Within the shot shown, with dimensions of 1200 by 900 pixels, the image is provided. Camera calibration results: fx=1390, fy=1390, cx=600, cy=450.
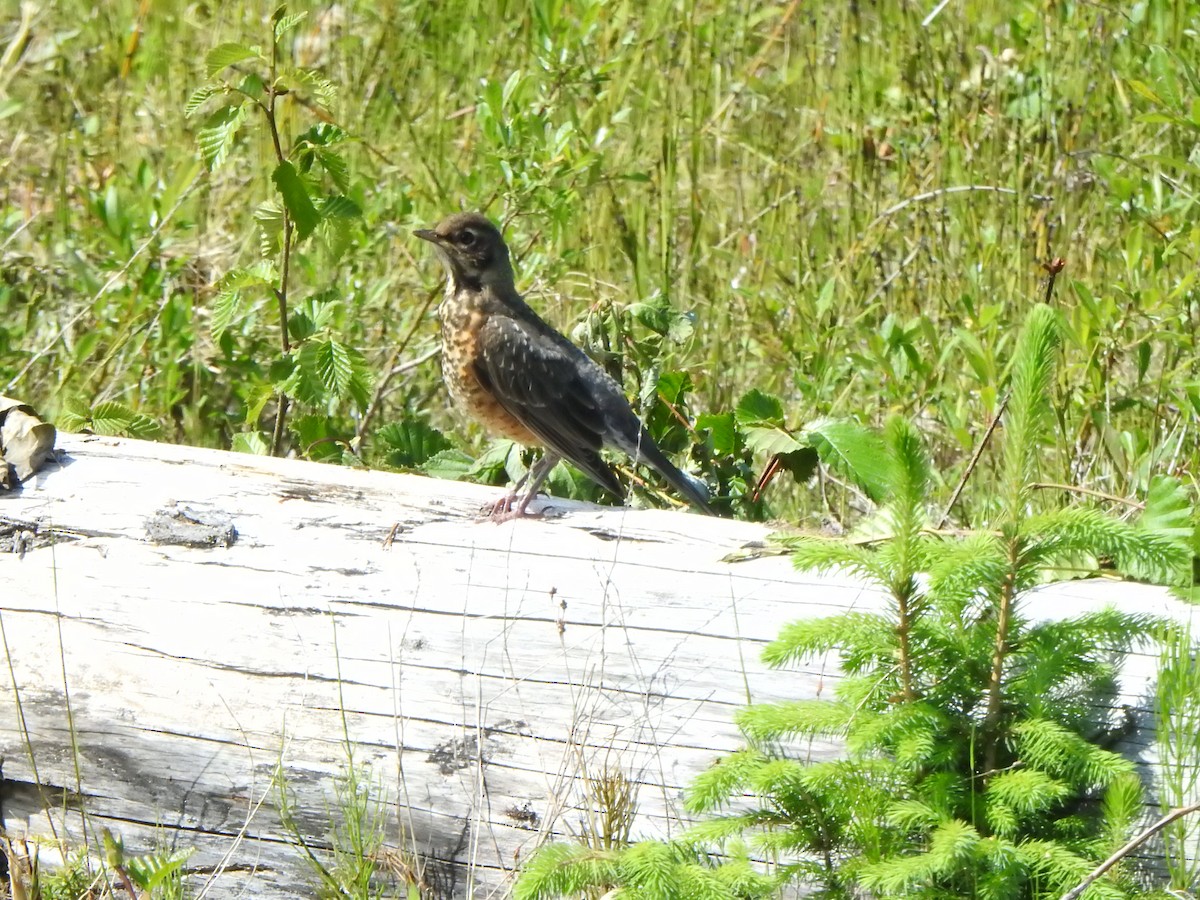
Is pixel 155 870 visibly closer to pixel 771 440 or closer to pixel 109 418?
pixel 109 418

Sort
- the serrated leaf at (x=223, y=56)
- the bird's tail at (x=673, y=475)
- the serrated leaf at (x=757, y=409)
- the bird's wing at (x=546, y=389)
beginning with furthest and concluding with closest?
the bird's wing at (x=546, y=389), the bird's tail at (x=673, y=475), the serrated leaf at (x=757, y=409), the serrated leaf at (x=223, y=56)

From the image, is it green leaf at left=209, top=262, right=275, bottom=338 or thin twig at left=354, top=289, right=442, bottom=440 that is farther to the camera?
thin twig at left=354, top=289, right=442, bottom=440

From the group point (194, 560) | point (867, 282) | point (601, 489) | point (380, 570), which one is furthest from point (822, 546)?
point (867, 282)

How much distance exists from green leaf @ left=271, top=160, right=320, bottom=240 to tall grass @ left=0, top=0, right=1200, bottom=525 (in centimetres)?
47

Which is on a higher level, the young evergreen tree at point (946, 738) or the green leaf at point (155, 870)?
the young evergreen tree at point (946, 738)

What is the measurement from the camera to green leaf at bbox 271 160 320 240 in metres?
4.06

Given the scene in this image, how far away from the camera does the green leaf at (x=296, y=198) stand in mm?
4062

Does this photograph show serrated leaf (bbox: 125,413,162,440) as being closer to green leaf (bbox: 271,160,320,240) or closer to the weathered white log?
green leaf (bbox: 271,160,320,240)

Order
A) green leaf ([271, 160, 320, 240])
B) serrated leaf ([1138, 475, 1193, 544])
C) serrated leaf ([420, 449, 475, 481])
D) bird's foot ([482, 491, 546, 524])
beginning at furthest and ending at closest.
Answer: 1. serrated leaf ([420, 449, 475, 481])
2. green leaf ([271, 160, 320, 240])
3. bird's foot ([482, 491, 546, 524])
4. serrated leaf ([1138, 475, 1193, 544])

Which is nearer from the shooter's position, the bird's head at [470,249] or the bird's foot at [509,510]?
the bird's foot at [509,510]

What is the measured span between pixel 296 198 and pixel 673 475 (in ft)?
4.63

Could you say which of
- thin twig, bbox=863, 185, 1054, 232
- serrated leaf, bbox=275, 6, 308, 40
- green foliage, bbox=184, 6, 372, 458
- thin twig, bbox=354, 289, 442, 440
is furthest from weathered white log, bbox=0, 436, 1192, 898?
thin twig, bbox=863, 185, 1054, 232

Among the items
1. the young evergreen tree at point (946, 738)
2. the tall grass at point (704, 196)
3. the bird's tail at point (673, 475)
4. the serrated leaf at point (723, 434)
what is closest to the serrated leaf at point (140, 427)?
the tall grass at point (704, 196)

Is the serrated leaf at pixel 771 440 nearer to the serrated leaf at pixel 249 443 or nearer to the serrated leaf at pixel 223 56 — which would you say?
the serrated leaf at pixel 249 443
